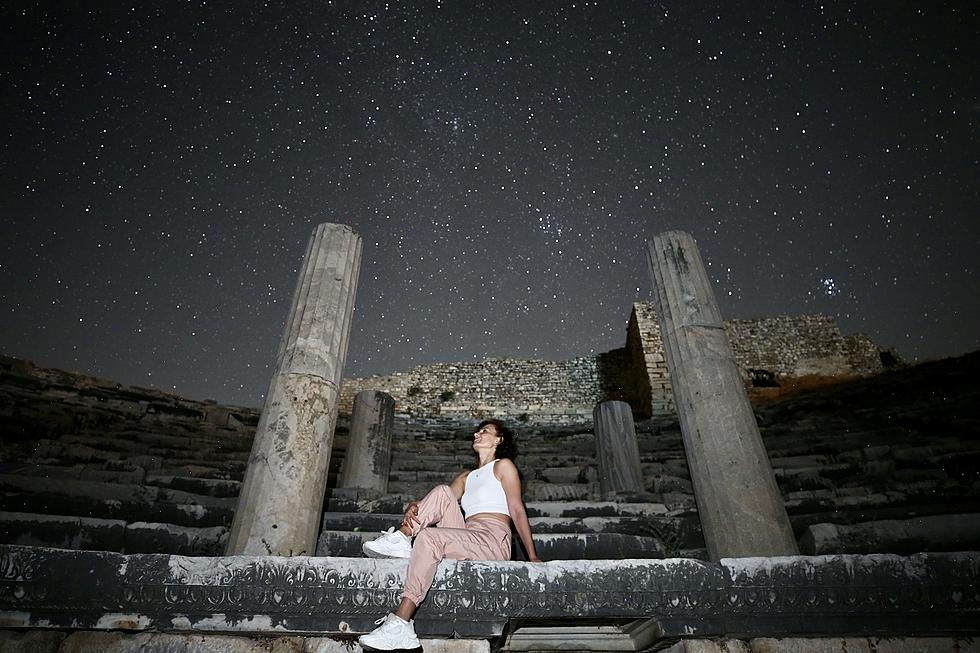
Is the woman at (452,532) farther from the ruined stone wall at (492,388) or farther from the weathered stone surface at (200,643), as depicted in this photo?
the ruined stone wall at (492,388)

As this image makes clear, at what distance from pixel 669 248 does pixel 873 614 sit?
4.20m

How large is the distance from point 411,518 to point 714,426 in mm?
3035

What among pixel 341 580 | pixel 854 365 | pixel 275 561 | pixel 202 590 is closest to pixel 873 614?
pixel 341 580

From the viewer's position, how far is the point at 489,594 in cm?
236

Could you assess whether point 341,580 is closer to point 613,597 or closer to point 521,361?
point 613,597

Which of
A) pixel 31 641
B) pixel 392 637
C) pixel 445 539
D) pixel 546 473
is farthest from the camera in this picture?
pixel 546 473

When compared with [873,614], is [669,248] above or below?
above

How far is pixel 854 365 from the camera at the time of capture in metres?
19.3

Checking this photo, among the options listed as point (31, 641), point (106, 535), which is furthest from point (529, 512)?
point (31, 641)

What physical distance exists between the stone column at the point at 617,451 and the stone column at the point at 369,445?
318 cm

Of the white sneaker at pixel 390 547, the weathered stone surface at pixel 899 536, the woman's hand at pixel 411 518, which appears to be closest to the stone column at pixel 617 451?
the weathered stone surface at pixel 899 536

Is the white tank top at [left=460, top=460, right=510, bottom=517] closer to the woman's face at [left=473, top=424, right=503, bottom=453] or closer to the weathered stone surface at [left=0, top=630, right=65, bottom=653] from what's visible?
the woman's face at [left=473, top=424, right=503, bottom=453]

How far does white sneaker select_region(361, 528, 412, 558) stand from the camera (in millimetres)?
2428

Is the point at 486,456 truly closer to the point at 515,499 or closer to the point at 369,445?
the point at 515,499
